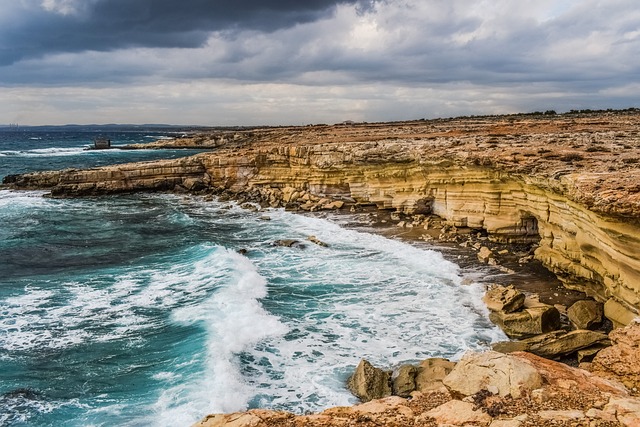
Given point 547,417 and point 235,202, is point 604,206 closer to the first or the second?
point 547,417

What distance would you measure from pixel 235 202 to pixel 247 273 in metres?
19.1

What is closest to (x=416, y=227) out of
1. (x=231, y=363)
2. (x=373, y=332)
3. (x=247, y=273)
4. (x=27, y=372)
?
(x=247, y=273)

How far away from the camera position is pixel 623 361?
8.69 meters

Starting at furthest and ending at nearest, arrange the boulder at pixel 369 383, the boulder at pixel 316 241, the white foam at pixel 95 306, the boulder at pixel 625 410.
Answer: the boulder at pixel 316 241 → the white foam at pixel 95 306 → the boulder at pixel 369 383 → the boulder at pixel 625 410

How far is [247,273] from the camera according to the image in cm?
1989

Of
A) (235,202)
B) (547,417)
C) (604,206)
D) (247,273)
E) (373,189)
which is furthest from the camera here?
(235,202)

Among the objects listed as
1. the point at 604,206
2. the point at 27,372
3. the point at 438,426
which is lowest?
the point at 27,372

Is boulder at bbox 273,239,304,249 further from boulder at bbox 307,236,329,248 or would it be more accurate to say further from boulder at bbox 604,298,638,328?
boulder at bbox 604,298,638,328

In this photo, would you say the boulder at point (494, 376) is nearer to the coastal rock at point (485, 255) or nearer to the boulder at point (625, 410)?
the boulder at point (625, 410)

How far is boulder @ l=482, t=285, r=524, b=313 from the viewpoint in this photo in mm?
14898

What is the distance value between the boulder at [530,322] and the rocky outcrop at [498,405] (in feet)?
19.6

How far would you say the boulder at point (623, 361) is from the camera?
8.37 m

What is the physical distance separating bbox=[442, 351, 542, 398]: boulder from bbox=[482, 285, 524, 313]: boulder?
7.21 metres

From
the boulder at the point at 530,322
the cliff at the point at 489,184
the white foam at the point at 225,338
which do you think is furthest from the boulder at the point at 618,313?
the white foam at the point at 225,338
